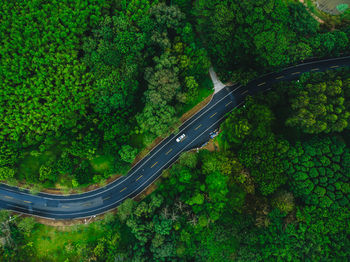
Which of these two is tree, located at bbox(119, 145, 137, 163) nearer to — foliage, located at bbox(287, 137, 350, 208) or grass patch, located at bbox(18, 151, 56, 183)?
grass patch, located at bbox(18, 151, 56, 183)

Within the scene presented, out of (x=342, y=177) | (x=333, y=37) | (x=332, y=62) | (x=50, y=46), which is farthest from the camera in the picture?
(x=332, y=62)

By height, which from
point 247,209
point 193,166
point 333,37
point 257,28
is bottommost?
point 247,209

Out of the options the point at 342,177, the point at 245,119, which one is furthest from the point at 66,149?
the point at 342,177

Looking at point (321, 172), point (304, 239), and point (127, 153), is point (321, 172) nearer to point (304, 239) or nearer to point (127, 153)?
point (304, 239)

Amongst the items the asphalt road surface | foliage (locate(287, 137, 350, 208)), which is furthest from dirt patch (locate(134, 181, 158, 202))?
foliage (locate(287, 137, 350, 208))

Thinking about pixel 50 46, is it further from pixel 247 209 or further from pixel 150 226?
pixel 247 209
